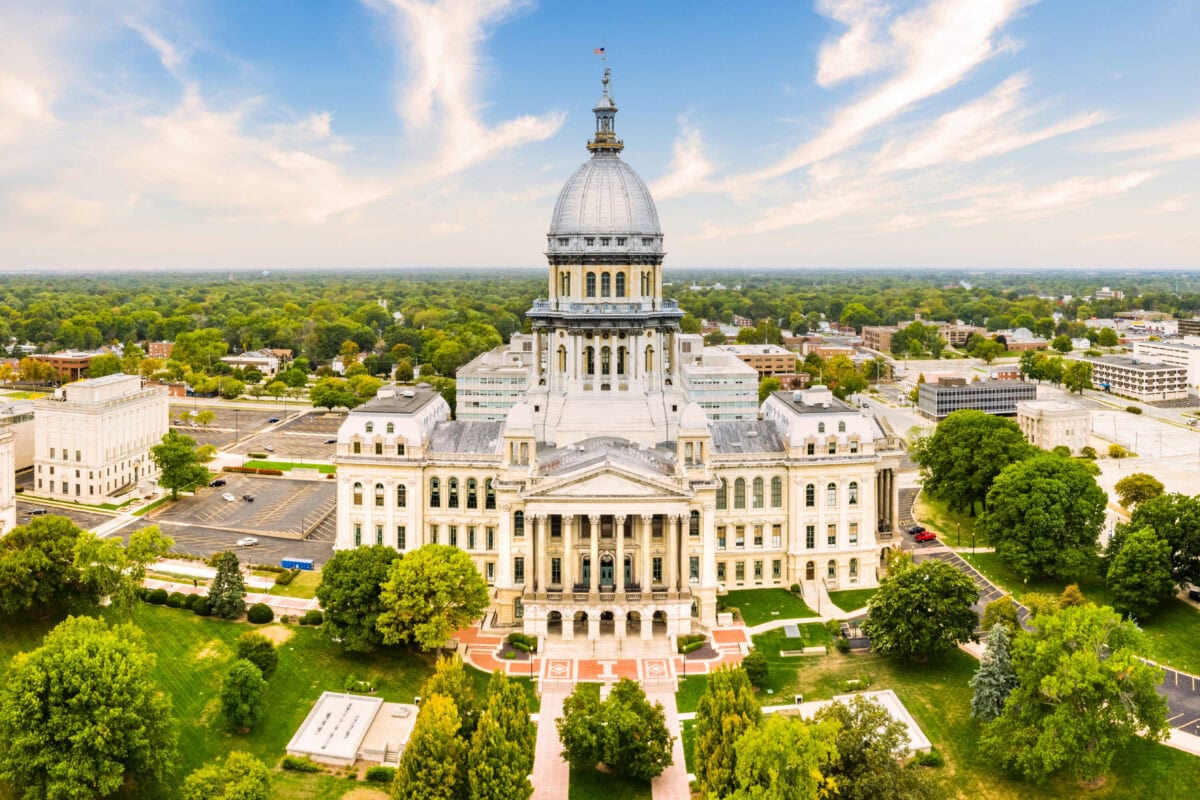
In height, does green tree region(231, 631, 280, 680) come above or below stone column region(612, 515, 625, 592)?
below

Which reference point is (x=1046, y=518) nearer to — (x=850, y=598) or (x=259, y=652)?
(x=850, y=598)

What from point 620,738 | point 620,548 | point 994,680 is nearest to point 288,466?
point 620,548

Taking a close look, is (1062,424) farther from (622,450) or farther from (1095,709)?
(1095,709)

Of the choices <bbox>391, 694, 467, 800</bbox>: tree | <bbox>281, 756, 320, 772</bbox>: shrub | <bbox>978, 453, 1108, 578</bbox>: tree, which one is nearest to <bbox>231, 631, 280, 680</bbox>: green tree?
<bbox>281, 756, 320, 772</bbox>: shrub

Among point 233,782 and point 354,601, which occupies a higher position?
point 354,601

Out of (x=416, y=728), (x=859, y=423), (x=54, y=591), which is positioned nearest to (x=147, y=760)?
(x=416, y=728)

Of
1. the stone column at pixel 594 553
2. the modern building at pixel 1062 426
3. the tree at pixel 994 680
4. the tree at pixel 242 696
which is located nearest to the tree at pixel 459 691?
the tree at pixel 242 696

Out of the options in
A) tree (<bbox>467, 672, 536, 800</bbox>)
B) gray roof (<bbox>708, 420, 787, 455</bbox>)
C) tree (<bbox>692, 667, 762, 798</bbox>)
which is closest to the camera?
tree (<bbox>467, 672, 536, 800</bbox>)

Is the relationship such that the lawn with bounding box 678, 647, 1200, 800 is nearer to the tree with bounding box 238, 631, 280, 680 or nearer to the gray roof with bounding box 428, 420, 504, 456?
the tree with bounding box 238, 631, 280, 680
